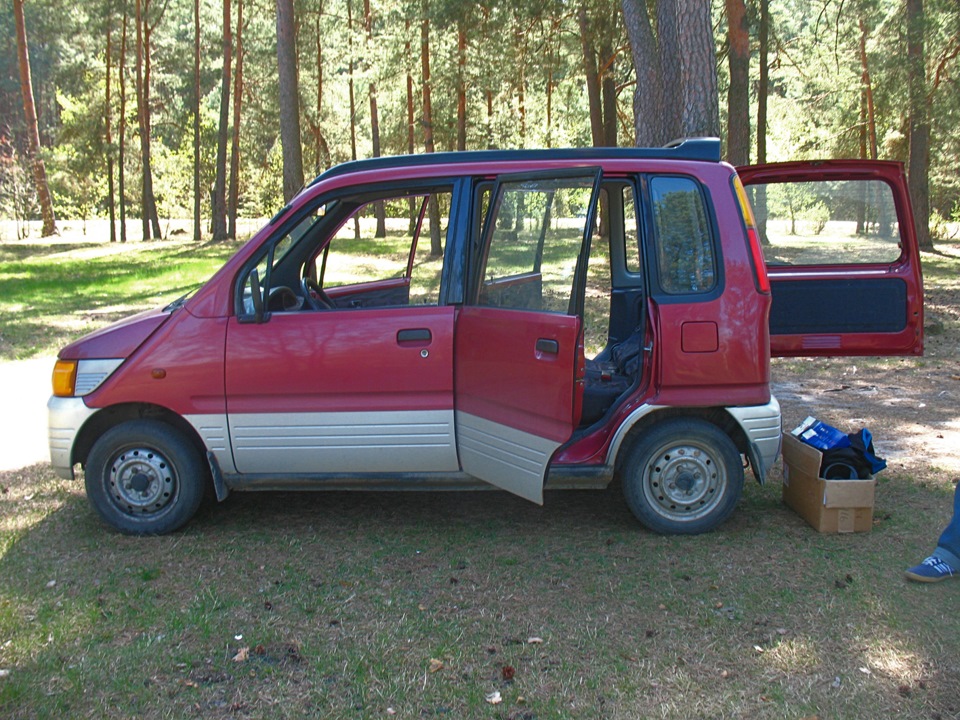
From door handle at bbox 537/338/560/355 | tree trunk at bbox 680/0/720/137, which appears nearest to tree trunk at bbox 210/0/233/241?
tree trunk at bbox 680/0/720/137

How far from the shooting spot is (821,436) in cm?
576

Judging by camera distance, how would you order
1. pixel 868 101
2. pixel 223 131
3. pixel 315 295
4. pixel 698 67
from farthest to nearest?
pixel 223 131 → pixel 868 101 → pixel 698 67 → pixel 315 295

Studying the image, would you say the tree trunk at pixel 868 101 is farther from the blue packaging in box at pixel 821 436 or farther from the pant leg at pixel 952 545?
→ the pant leg at pixel 952 545

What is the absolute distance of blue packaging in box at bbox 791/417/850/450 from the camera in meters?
5.65

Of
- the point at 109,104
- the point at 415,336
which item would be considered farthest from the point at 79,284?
the point at 109,104

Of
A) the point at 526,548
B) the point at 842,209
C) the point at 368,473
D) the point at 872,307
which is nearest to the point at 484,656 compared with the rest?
the point at 526,548

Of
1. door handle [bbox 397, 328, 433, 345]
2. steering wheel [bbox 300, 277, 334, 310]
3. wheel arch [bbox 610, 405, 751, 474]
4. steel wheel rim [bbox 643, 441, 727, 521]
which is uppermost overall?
steering wheel [bbox 300, 277, 334, 310]

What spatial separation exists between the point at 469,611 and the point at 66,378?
280 centimetres

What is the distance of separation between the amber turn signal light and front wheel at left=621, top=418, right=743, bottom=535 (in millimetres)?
3263

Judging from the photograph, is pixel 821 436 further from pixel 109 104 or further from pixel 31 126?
pixel 109 104

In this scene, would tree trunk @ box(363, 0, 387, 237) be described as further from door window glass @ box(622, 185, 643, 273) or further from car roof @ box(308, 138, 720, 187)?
car roof @ box(308, 138, 720, 187)

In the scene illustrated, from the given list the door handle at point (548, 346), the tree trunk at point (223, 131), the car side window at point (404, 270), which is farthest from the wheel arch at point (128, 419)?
the tree trunk at point (223, 131)

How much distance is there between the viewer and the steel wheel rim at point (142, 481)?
18.1 feet

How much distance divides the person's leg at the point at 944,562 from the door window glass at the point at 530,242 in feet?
7.61
